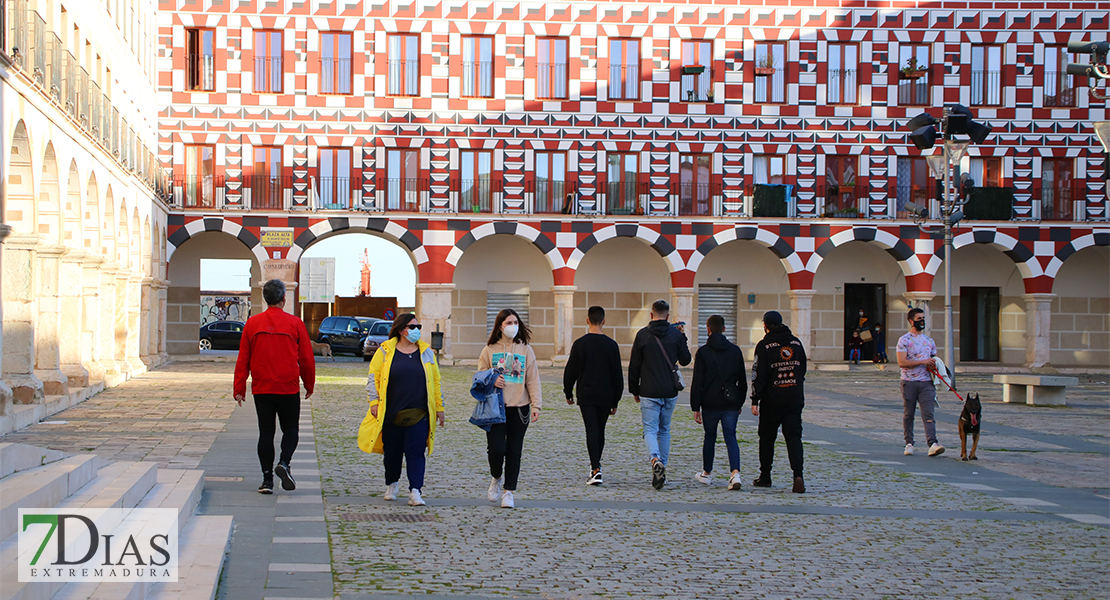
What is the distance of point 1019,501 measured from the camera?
11.0 metres

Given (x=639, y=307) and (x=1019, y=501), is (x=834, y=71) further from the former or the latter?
(x=1019, y=501)

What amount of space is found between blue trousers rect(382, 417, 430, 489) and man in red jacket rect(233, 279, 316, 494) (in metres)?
0.79

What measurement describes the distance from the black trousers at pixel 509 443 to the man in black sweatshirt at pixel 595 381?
133cm

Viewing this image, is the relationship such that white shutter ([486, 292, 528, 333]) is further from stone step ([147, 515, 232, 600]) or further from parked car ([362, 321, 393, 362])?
stone step ([147, 515, 232, 600])

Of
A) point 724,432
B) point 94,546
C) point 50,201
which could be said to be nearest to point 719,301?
point 50,201

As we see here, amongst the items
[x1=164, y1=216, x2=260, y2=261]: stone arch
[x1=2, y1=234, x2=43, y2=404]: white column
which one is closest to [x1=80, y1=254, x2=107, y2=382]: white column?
[x1=2, y1=234, x2=43, y2=404]: white column

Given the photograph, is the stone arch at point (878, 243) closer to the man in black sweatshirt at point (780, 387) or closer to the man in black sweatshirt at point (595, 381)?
the man in black sweatshirt at point (780, 387)

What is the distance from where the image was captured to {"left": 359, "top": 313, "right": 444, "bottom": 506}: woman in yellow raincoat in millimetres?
9414

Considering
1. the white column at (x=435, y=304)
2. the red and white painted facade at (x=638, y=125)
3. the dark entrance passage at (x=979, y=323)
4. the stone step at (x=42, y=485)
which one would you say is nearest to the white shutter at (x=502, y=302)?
the red and white painted facade at (x=638, y=125)

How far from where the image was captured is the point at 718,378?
446 inches

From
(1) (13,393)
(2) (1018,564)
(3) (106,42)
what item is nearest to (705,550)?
(2) (1018,564)

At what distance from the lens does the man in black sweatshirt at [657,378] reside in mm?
11148

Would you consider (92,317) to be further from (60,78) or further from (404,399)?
(404,399)

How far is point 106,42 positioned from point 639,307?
20737 millimetres
